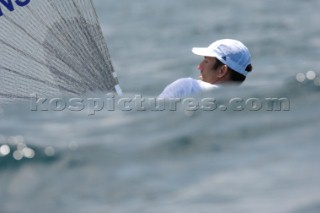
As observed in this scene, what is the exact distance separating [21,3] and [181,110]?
1.28m

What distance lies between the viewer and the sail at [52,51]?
5746mm

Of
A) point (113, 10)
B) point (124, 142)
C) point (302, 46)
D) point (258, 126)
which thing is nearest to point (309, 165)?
point (258, 126)

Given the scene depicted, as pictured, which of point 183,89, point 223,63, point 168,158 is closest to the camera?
point 168,158

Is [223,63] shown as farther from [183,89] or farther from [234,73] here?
[183,89]

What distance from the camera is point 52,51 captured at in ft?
19.1

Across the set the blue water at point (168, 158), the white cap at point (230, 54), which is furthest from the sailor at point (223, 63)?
the blue water at point (168, 158)

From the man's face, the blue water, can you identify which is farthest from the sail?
the man's face

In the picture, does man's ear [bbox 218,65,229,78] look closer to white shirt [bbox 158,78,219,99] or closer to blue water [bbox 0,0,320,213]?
blue water [bbox 0,0,320,213]

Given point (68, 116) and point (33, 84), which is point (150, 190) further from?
point (33, 84)

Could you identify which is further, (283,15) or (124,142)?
(283,15)

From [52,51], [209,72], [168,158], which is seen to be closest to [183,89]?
[209,72]

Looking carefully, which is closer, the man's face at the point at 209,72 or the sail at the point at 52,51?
the man's face at the point at 209,72

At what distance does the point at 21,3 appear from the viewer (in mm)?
5695

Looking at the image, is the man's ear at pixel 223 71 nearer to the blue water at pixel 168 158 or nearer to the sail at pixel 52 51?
the blue water at pixel 168 158
